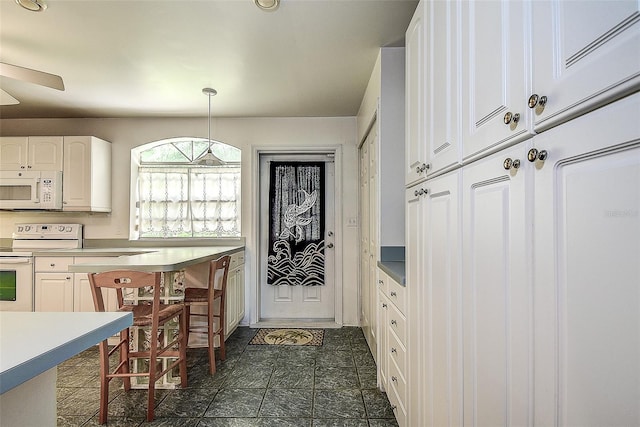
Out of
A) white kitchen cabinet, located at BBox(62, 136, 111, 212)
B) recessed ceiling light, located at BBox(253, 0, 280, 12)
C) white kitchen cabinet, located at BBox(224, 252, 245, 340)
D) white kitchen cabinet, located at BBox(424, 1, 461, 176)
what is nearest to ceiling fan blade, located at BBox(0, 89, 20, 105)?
recessed ceiling light, located at BBox(253, 0, 280, 12)

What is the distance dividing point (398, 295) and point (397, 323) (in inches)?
6.6

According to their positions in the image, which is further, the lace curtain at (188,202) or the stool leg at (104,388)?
the lace curtain at (188,202)

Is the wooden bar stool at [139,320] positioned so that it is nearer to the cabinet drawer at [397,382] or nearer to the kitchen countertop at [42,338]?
the kitchen countertop at [42,338]

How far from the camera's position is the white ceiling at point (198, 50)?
205 cm

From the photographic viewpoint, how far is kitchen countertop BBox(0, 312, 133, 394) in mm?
626

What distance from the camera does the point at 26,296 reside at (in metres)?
3.49

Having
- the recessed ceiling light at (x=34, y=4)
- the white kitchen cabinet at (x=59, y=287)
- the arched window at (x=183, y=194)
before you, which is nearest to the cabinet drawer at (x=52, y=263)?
the white kitchen cabinet at (x=59, y=287)

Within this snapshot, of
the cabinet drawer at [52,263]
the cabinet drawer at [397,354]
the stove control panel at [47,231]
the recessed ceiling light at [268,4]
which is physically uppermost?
the recessed ceiling light at [268,4]

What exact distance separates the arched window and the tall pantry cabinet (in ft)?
10.9

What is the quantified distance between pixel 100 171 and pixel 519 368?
433cm

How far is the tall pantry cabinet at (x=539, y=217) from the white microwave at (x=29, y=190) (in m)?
4.04

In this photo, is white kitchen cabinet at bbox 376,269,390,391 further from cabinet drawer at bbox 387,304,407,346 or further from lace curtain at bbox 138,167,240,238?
lace curtain at bbox 138,167,240,238

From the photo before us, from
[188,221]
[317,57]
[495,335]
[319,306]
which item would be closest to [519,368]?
[495,335]

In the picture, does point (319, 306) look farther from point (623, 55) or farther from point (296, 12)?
point (623, 55)
